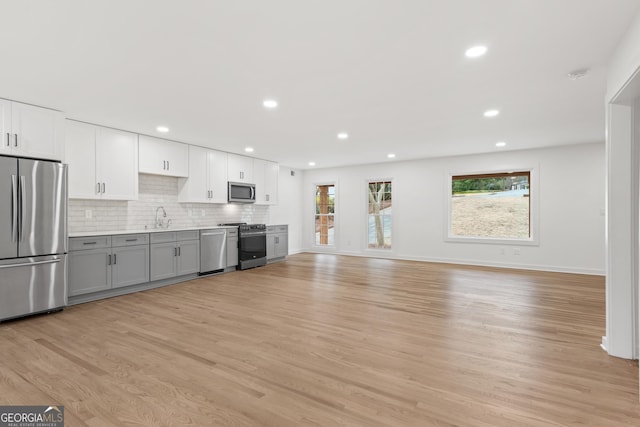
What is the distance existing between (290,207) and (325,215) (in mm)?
1046

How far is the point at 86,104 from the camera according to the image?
12.0ft

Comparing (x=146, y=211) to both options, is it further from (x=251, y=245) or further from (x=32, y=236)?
(x=251, y=245)

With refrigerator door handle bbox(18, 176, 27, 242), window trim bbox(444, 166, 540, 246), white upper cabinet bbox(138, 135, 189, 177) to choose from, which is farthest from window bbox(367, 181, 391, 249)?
refrigerator door handle bbox(18, 176, 27, 242)

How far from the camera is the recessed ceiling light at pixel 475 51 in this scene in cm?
244

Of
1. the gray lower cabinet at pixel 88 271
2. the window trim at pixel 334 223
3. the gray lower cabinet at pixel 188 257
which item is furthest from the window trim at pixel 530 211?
the gray lower cabinet at pixel 88 271

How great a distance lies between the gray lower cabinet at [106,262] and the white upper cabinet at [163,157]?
1214mm

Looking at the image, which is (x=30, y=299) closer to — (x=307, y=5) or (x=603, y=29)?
(x=307, y=5)

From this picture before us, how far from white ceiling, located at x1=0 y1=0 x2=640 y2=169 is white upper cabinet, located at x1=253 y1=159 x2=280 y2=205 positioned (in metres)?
2.69

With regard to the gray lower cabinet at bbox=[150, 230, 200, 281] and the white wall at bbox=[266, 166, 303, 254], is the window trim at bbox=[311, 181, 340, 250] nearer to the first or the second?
the white wall at bbox=[266, 166, 303, 254]

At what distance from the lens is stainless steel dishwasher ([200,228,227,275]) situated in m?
5.73

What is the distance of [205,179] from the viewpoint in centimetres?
612

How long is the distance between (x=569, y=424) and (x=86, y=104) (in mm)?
5168

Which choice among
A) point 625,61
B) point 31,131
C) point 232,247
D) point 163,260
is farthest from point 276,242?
point 625,61

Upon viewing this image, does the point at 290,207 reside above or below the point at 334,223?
above
